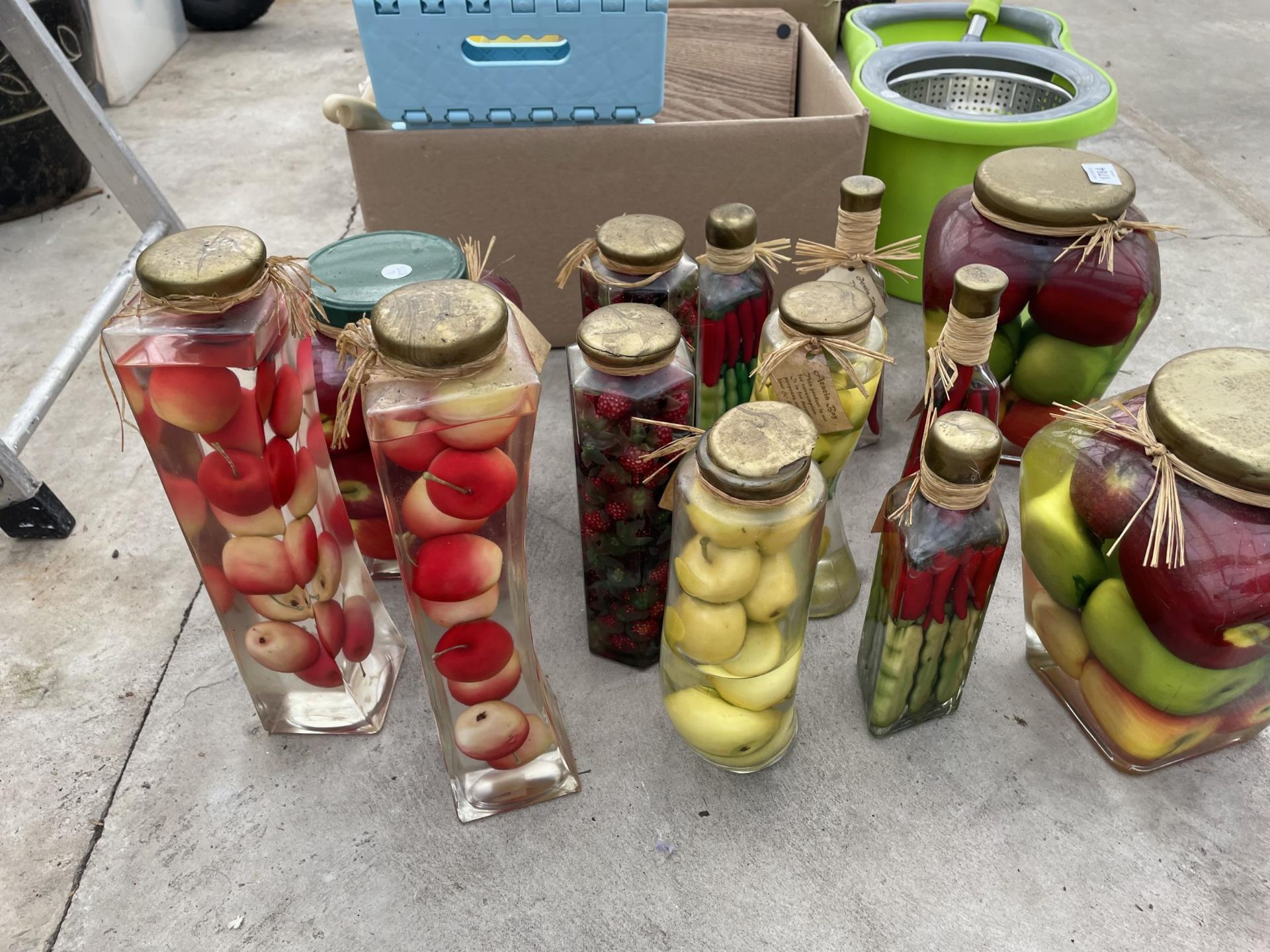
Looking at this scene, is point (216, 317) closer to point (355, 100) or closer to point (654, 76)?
point (355, 100)

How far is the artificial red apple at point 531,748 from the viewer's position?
0.81m

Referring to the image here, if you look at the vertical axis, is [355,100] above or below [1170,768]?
above

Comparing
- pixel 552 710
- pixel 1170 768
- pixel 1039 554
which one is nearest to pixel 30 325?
pixel 552 710

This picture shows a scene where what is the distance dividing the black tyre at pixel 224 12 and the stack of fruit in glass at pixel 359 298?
7.22ft

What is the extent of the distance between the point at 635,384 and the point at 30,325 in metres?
1.25

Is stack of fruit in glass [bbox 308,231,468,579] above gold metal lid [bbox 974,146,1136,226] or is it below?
below

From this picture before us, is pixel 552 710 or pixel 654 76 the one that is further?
pixel 654 76

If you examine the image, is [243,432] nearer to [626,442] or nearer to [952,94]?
[626,442]

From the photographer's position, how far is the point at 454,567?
2.19 feet

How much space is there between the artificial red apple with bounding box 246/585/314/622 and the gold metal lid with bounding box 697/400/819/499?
0.39 metres

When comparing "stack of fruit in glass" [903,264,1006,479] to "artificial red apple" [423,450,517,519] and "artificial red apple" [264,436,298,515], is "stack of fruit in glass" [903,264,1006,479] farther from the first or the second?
"artificial red apple" [264,436,298,515]

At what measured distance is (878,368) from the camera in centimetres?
Answer: 83

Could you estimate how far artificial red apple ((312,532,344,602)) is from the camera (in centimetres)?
79

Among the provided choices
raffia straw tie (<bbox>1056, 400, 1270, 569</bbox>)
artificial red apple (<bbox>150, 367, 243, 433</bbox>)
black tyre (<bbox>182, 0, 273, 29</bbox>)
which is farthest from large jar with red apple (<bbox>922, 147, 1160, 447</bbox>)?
black tyre (<bbox>182, 0, 273, 29</bbox>)
